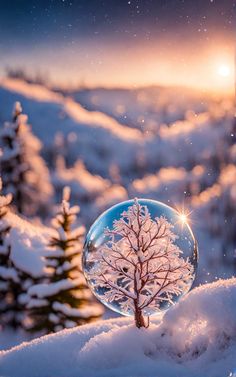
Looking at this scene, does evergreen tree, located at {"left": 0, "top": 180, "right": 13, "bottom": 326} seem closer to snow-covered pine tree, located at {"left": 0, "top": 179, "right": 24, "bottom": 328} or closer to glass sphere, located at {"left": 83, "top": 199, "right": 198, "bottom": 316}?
snow-covered pine tree, located at {"left": 0, "top": 179, "right": 24, "bottom": 328}

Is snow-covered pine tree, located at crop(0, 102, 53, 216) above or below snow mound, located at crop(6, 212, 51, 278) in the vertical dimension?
above

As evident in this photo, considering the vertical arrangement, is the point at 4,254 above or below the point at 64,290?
above

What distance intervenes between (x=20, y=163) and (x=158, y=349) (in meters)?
23.5

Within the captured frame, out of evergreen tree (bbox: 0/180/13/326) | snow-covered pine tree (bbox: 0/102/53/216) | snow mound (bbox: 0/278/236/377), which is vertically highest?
snow-covered pine tree (bbox: 0/102/53/216)

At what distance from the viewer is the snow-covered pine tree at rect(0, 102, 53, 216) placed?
89.9ft

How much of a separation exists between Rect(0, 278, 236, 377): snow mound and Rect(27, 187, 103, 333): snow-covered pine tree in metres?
9.02

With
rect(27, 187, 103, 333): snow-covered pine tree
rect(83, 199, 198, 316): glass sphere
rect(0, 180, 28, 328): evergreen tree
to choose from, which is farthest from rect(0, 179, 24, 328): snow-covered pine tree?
rect(83, 199, 198, 316): glass sphere

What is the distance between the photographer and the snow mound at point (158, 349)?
16.1 feet

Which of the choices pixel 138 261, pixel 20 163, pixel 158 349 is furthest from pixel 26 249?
pixel 158 349

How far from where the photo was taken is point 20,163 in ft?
91.6

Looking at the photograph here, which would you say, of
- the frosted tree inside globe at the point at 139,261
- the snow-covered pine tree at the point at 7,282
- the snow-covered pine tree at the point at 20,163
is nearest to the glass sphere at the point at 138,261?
the frosted tree inside globe at the point at 139,261

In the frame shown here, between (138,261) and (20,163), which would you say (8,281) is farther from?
(138,261)

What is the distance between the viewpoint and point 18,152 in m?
27.5

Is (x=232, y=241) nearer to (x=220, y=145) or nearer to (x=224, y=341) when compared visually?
(x=220, y=145)
